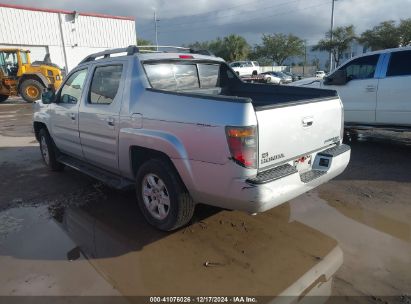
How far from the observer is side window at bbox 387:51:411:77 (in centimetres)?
686

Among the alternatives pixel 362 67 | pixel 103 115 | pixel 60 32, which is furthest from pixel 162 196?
pixel 60 32

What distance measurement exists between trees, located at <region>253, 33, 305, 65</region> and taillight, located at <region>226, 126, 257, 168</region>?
7791 cm

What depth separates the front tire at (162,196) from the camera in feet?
12.1

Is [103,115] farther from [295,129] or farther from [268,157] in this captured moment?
[295,129]

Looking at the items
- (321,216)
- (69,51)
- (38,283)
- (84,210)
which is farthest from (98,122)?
(69,51)

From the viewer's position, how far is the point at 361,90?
751cm

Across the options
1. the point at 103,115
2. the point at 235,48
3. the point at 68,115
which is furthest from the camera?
the point at 235,48

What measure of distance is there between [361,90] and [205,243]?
5350mm

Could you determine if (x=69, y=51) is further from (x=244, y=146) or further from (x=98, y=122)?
(x=244, y=146)

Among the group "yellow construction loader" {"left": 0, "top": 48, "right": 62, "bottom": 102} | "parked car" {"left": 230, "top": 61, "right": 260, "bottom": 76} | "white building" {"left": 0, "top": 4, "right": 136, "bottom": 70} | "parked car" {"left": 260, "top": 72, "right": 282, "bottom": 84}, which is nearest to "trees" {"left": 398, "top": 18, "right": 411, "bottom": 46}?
"parked car" {"left": 230, "top": 61, "right": 260, "bottom": 76}

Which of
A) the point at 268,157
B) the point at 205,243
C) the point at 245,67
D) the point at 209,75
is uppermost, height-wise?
the point at 245,67

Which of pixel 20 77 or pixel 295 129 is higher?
pixel 20 77

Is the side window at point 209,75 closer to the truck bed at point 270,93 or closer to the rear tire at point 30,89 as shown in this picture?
the truck bed at point 270,93

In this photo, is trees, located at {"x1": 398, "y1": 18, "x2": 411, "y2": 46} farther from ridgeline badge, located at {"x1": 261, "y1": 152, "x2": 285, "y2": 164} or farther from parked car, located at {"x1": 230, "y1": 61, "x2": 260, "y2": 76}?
ridgeline badge, located at {"x1": 261, "y1": 152, "x2": 285, "y2": 164}
